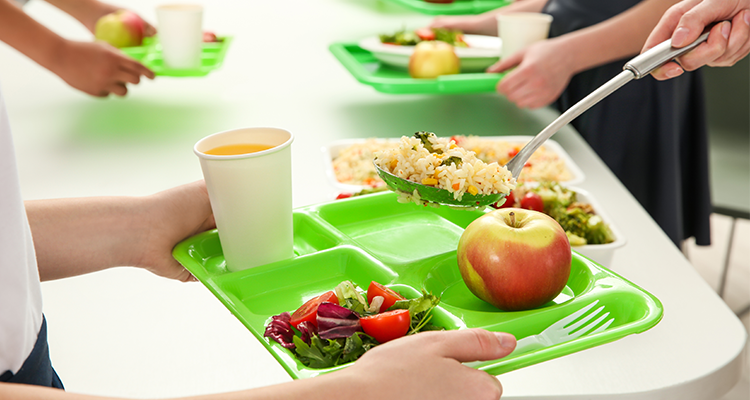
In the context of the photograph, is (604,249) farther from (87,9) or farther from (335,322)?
(87,9)

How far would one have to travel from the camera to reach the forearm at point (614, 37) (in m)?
1.86

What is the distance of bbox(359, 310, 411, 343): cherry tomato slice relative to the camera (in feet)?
2.48

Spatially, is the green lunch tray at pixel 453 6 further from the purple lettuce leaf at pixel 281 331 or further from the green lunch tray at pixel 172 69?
the purple lettuce leaf at pixel 281 331

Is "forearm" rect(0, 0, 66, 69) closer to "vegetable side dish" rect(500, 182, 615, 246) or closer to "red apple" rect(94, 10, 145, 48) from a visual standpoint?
"red apple" rect(94, 10, 145, 48)

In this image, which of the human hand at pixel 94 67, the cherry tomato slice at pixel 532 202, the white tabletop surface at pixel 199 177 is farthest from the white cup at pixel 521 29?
the human hand at pixel 94 67

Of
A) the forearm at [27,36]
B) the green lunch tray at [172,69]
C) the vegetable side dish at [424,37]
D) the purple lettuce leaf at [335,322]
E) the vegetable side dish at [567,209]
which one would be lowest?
the purple lettuce leaf at [335,322]

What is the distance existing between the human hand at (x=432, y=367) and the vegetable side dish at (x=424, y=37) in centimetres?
171

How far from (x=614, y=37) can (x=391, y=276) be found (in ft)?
4.30

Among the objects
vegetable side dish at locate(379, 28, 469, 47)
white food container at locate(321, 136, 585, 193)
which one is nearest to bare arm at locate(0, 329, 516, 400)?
white food container at locate(321, 136, 585, 193)

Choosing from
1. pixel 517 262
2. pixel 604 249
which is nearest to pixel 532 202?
pixel 604 249

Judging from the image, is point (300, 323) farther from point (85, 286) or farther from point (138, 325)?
point (85, 286)

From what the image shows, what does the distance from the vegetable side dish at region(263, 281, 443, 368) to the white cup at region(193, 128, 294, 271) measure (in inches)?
7.0

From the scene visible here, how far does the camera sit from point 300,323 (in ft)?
2.55

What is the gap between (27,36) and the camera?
184 cm
